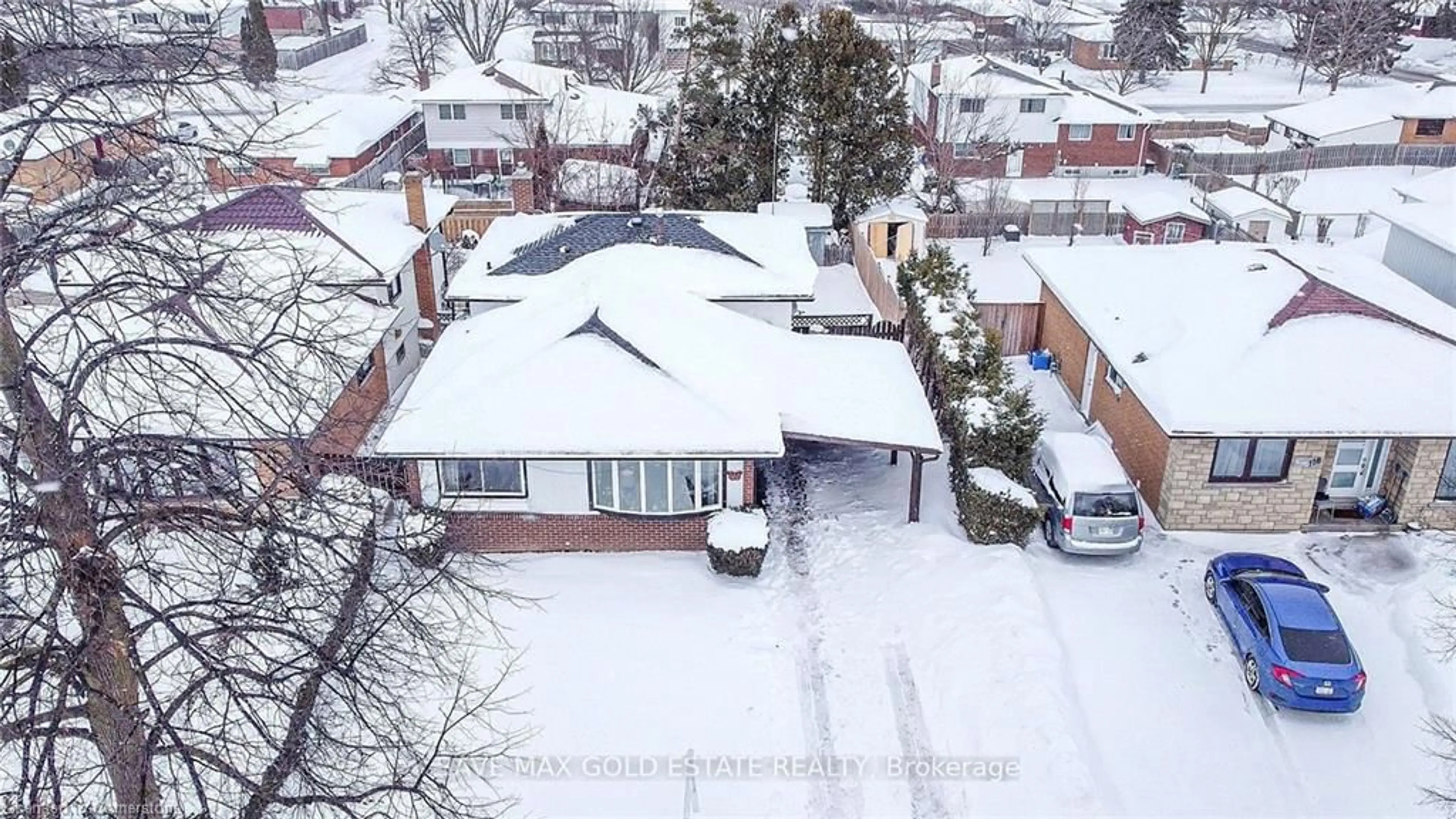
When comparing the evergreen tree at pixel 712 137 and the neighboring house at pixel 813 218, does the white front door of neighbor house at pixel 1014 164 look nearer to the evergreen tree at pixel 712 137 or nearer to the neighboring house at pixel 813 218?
the neighboring house at pixel 813 218

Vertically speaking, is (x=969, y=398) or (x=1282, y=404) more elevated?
(x=1282, y=404)

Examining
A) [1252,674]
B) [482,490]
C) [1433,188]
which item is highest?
[1433,188]

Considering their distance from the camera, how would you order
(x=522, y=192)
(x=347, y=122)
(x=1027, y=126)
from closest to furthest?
(x=522, y=192)
(x=347, y=122)
(x=1027, y=126)

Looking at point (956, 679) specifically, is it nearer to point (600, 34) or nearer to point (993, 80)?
point (993, 80)

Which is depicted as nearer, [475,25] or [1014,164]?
[1014,164]

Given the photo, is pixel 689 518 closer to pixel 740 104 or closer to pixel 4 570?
pixel 4 570

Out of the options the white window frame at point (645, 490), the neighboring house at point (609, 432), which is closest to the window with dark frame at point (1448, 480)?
the neighboring house at point (609, 432)

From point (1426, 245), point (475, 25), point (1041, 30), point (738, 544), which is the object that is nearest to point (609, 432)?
point (738, 544)

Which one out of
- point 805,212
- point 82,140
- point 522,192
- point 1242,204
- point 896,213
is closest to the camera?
point 82,140
